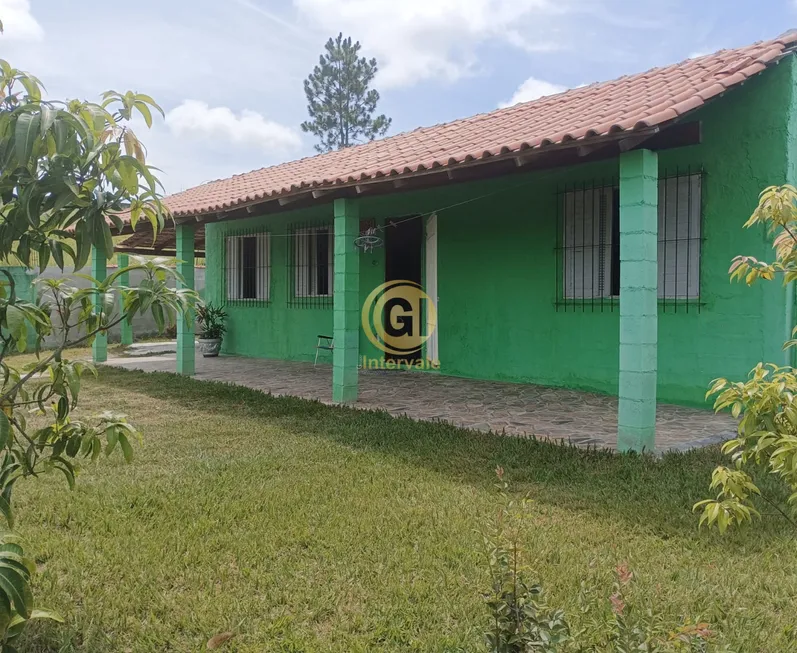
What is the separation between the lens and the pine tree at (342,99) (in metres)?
32.2

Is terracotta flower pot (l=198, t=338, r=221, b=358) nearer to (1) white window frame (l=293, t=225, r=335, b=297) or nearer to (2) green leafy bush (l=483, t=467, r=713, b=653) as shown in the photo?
(1) white window frame (l=293, t=225, r=335, b=297)

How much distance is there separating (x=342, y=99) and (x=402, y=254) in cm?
2457

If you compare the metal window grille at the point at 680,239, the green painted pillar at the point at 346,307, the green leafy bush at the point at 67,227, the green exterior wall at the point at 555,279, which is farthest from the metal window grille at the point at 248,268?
the green leafy bush at the point at 67,227

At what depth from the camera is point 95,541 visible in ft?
10.9

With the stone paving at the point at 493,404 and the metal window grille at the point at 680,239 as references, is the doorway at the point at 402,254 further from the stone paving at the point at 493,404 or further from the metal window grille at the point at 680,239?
the metal window grille at the point at 680,239

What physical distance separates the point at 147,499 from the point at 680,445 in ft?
13.3

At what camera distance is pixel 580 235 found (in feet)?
25.5

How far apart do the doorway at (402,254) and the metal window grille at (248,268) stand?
118 inches

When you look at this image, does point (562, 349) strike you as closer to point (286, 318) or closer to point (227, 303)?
point (286, 318)

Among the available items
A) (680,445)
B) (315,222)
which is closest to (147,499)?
(680,445)

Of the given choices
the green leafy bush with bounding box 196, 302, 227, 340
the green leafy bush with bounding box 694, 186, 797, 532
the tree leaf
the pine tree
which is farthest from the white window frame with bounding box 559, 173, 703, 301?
the pine tree

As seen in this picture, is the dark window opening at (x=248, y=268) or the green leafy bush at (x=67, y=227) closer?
the green leafy bush at (x=67, y=227)

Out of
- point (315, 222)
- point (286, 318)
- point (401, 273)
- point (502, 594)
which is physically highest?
point (315, 222)

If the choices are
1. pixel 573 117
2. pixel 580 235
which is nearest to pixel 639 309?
pixel 573 117
